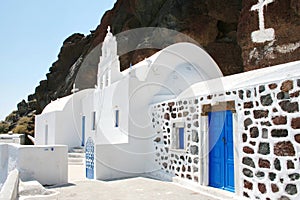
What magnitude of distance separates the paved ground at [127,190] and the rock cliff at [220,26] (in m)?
9.30

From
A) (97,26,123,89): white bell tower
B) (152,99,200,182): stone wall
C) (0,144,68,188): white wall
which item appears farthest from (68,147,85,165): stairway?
(152,99,200,182): stone wall

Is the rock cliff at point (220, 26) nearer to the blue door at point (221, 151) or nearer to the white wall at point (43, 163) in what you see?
the blue door at point (221, 151)

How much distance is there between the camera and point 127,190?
25.1 feet

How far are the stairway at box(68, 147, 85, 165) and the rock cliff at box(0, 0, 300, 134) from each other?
1005 cm

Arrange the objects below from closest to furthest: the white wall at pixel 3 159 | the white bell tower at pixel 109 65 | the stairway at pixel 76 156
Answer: the white wall at pixel 3 159, the white bell tower at pixel 109 65, the stairway at pixel 76 156

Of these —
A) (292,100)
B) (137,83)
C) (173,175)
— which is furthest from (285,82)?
(137,83)

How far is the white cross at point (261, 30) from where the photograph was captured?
14.8m

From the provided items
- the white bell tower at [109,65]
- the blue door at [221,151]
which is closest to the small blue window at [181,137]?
the blue door at [221,151]

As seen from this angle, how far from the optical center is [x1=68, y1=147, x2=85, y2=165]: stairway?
1478 centimetres

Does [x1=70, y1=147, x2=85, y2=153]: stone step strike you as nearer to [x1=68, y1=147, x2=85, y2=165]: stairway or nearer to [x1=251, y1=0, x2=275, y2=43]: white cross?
[x1=68, y1=147, x2=85, y2=165]: stairway

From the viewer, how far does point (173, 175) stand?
888 cm

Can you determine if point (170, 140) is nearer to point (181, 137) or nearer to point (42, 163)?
point (181, 137)

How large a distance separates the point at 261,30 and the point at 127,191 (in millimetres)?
11846

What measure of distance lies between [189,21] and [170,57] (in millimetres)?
9853
